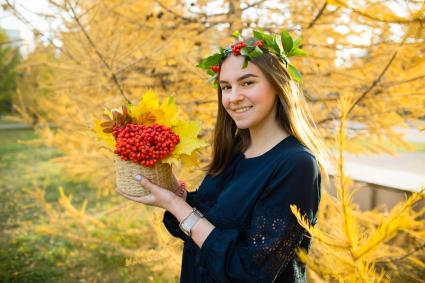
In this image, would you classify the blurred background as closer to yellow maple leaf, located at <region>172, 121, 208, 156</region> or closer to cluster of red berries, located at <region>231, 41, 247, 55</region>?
yellow maple leaf, located at <region>172, 121, 208, 156</region>

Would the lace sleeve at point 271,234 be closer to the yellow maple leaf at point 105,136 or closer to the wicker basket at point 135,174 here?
the wicker basket at point 135,174

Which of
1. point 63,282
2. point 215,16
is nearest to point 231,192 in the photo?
point 215,16

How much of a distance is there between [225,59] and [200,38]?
145cm

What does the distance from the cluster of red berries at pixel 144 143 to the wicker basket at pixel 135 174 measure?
0.04m

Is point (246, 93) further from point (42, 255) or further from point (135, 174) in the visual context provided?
point (42, 255)

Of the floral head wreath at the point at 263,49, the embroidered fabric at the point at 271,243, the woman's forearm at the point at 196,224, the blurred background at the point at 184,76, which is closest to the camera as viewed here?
the embroidered fabric at the point at 271,243

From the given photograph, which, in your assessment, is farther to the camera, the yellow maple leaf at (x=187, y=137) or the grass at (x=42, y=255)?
the grass at (x=42, y=255)

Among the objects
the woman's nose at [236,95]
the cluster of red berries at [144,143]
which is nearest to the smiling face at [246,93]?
the woman's nose at [236,95]

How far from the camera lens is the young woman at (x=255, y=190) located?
3.55ft

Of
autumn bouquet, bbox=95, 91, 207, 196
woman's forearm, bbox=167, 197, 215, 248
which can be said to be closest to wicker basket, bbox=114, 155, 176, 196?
autumn bouquet, bbox=95, 91, 207, 196

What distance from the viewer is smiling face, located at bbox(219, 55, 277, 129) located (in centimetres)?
127

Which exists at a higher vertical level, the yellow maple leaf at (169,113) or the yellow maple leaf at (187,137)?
the yellow maple leaf at (169,113)

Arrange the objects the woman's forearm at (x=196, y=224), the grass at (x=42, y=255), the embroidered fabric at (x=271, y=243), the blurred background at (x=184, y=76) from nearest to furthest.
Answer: the embroidered fabric at (x=271, y=243) → the woman's forearm at (x=196, y=224) → the blurred background at (x=184, y=76) → the grass at (x=42, y=255)

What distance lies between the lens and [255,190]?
46.5 inches
